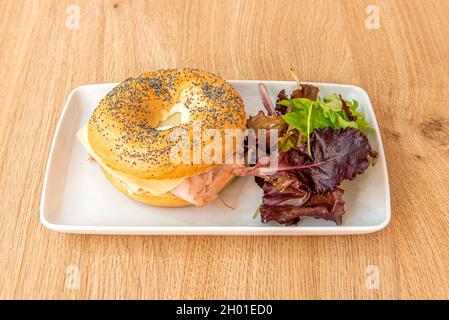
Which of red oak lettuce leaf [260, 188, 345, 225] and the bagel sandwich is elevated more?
the bagel sandwich

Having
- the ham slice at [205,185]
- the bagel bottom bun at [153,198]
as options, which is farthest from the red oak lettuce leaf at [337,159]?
the bagel bottom bun at [153,198]

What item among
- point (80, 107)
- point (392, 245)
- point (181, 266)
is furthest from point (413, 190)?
point (80, 107)

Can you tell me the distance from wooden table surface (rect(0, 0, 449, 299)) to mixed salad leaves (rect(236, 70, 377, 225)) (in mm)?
139

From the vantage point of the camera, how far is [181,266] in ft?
5.29

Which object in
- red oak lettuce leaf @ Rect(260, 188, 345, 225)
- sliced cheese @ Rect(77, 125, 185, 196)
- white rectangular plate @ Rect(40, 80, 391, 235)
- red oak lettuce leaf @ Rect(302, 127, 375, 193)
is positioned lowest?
white rectangular plate @ Rect(40, 80, 391, 235)

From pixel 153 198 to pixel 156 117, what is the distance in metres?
0.32

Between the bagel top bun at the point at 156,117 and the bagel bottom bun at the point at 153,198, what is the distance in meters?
0.07

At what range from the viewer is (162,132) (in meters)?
1.65

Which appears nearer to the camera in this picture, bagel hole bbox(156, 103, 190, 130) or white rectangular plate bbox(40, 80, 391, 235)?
white rectangular plate bbox(40, 80, 391, 235)

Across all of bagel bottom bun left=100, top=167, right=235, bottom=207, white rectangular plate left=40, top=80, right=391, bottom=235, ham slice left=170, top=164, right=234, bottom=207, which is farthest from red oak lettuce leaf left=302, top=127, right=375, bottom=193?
bagel bottom bun left=100, top=167, right=235, bottom=207

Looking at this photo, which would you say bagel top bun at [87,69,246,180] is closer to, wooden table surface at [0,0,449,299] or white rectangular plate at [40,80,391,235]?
white rectangular plate at [40,80,391,235]

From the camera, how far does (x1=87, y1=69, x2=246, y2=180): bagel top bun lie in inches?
62.7

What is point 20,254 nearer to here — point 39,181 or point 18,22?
point 39,181

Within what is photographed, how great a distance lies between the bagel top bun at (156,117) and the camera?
5.22 ft
